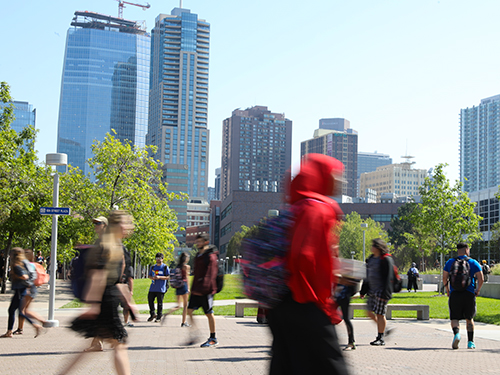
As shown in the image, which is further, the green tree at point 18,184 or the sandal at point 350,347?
the green tree at point 18,184

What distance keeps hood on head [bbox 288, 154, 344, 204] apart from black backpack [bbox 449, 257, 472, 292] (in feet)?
22.5

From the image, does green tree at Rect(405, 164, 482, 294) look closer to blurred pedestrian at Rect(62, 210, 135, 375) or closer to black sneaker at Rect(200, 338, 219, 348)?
black sneaker at Rect(200, 338, 219, 348)

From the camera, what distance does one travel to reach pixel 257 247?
3.63 m

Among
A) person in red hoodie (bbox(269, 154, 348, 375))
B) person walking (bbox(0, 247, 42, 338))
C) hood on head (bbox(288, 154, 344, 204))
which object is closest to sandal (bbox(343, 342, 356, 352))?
person walking (bbox(0, 247, 42, 338))

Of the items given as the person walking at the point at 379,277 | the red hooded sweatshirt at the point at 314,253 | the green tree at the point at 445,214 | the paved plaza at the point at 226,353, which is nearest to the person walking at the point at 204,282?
the paved plaza at the point at 226,353

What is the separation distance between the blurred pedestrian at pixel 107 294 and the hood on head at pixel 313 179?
8.15ft

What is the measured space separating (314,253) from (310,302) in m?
0.31

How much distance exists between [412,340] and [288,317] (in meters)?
8.68

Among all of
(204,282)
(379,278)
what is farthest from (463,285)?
(204,282)

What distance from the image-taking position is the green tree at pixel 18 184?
74.2 ft

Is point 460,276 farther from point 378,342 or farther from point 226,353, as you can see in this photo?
point 226,353

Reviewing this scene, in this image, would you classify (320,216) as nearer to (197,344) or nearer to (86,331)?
(86,331)

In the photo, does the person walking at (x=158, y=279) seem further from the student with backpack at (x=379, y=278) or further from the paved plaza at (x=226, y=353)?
the student with backpack at (x=379, y=278)

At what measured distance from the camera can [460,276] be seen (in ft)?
31.4
